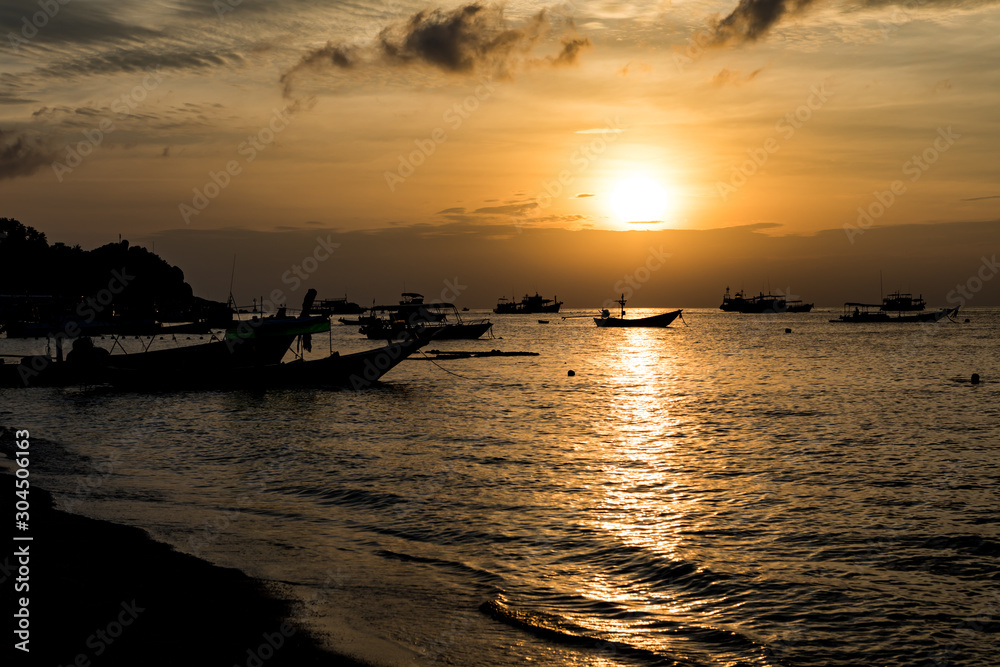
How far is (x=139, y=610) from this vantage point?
28.5 feet

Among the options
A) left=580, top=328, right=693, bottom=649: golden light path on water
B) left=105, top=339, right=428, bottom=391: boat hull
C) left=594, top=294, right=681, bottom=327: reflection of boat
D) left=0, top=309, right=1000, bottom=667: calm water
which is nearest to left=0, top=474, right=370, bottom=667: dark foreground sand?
left=0, top=309, right=1000, bottom=667: calm water

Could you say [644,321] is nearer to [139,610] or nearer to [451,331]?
[451,331]

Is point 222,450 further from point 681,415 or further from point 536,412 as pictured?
point 681,415

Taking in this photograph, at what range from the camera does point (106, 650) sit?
746 cm

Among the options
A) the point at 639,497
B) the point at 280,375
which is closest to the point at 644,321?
the point at 280,375

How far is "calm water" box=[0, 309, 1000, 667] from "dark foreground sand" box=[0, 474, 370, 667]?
736 mm

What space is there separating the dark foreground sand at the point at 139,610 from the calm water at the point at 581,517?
74 cm

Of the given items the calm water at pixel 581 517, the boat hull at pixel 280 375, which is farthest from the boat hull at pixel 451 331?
the calm water at pixel 581 517

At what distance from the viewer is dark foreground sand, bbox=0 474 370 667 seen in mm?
7516

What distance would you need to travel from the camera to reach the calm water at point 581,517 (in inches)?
368

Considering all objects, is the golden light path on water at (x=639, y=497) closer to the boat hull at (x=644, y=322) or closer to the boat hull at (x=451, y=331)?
the boat hull at (x=451, y=331)

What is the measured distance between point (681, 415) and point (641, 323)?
13509cm

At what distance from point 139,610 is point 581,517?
9102 mm

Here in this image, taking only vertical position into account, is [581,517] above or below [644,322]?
below
